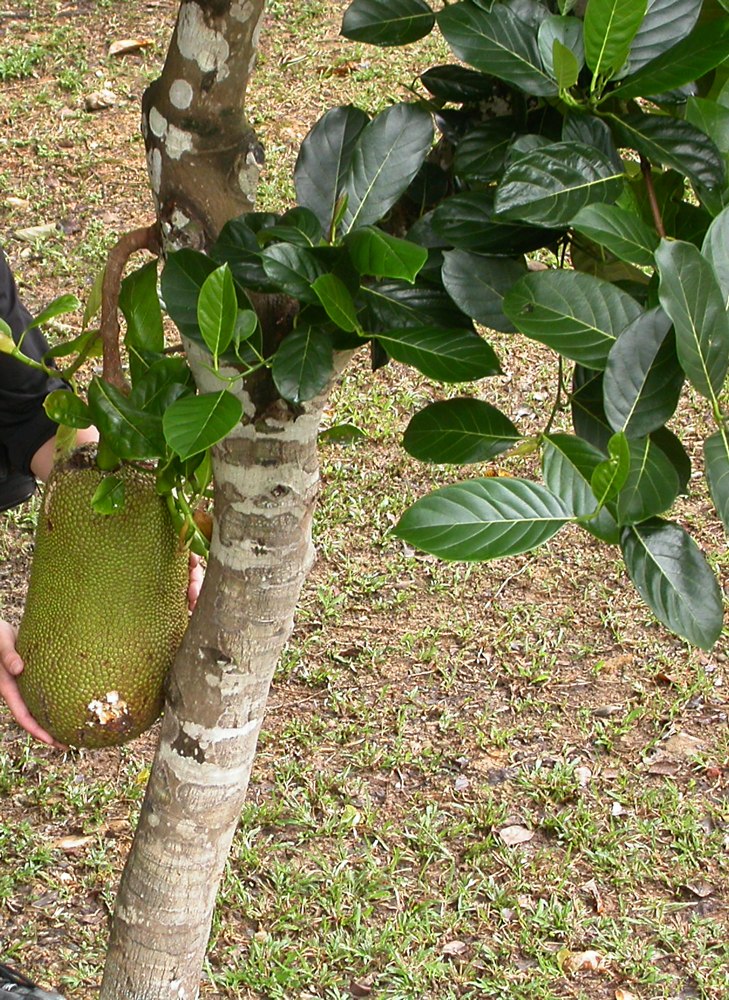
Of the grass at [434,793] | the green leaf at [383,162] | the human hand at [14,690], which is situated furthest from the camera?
the grass at [434,793]

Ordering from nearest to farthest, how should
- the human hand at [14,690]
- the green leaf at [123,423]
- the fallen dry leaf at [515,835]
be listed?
1. the green leaf at [123,423]
2. the human hand at [14,690]
3. the fallen dry leaf at [515,835]

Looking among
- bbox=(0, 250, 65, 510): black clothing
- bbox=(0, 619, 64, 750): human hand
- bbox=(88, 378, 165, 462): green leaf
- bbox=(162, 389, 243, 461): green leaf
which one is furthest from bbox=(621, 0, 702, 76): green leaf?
bbox=(0, 250, 65, 510): black clothing

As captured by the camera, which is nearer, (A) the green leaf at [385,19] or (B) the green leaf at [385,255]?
(B) the green leaf at [385,255]

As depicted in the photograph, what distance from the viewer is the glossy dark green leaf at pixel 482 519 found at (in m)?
0.66

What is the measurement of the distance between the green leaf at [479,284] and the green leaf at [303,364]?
0.35ft

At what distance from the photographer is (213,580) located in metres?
1.11

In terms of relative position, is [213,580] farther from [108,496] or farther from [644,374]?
[644,374]

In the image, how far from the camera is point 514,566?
265 cm

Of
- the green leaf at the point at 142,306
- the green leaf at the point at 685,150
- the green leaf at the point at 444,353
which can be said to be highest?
the green leaf at the point at 685,150

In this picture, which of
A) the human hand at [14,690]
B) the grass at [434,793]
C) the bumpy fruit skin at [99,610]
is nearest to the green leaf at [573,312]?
the bumpy fruit skin at [99,610]

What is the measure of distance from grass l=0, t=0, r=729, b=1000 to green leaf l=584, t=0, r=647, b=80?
1511 mm

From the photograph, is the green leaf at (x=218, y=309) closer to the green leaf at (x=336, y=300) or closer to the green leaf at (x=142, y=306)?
the green leaf at (x=336, y=300)

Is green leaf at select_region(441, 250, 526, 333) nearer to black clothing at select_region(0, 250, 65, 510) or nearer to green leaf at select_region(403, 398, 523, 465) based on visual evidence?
green leaf at select_region(403, 398, 523, 465)

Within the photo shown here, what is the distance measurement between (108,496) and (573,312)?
0.50 m
